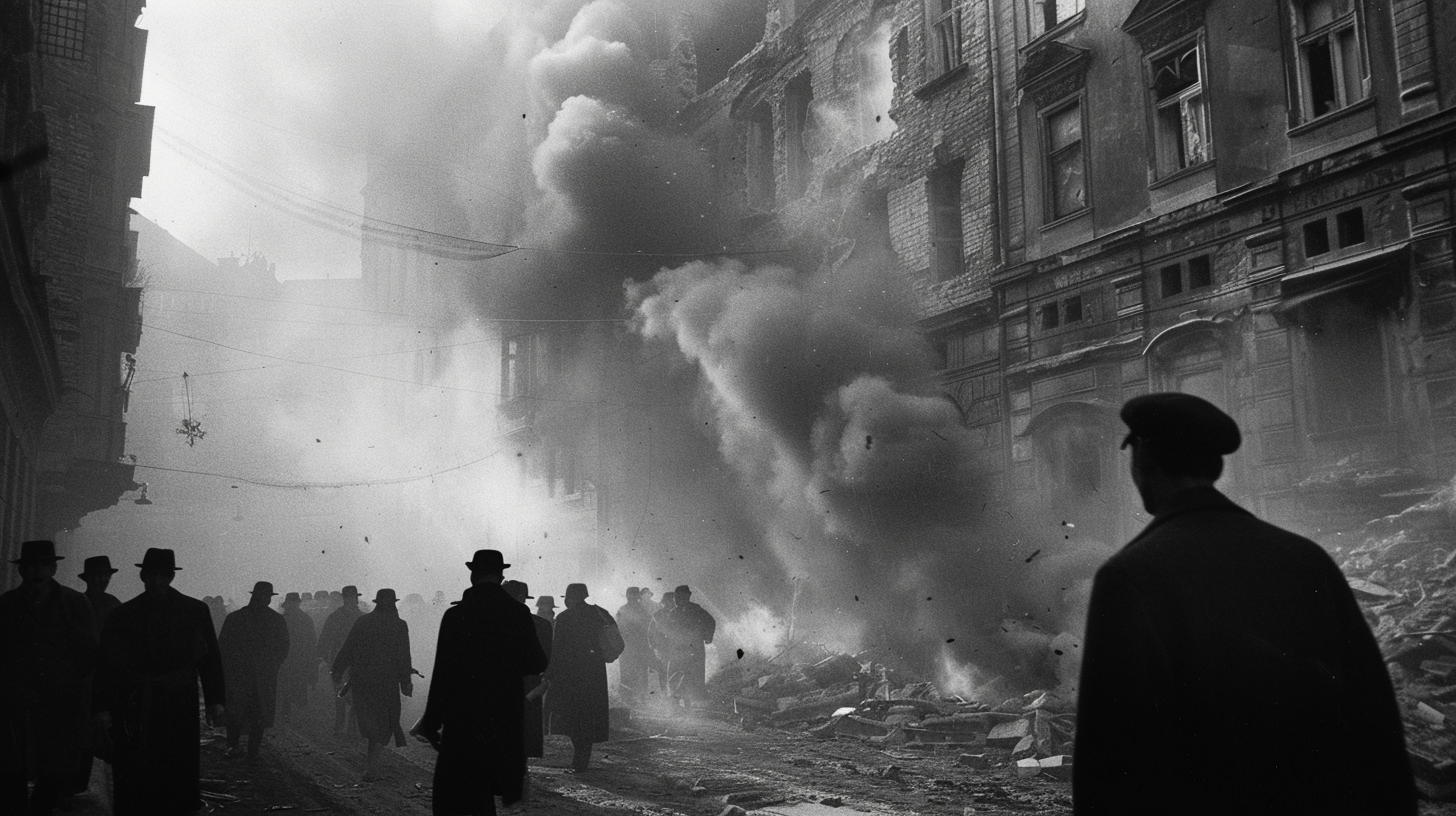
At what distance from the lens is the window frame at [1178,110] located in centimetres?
1347

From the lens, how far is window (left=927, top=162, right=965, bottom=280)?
1839cm

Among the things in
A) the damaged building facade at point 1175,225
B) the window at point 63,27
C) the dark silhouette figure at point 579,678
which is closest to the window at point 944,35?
the damaged building facade at point 1175,225

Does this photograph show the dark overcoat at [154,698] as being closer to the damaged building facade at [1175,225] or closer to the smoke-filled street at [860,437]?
the smoke-filled street at [860,437]

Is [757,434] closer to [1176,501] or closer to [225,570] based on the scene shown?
[1176,501]

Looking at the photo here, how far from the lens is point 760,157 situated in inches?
985

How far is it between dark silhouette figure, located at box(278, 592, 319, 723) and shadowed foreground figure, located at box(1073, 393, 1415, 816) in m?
13.7

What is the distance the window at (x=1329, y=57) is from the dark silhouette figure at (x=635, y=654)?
10714 mm

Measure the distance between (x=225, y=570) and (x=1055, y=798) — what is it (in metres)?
49.2

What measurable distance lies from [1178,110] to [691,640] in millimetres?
9342

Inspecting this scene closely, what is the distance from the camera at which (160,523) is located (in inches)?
1967

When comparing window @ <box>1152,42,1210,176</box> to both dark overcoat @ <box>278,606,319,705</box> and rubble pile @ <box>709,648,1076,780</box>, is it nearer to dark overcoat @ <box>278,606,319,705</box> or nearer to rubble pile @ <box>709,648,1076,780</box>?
rubble pile @ <box>709,648,1076,780</box>

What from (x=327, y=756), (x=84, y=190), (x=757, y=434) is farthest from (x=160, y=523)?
(x=327, y=756)

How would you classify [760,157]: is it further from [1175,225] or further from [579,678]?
[579,678]

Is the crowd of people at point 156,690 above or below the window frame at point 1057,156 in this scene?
below
